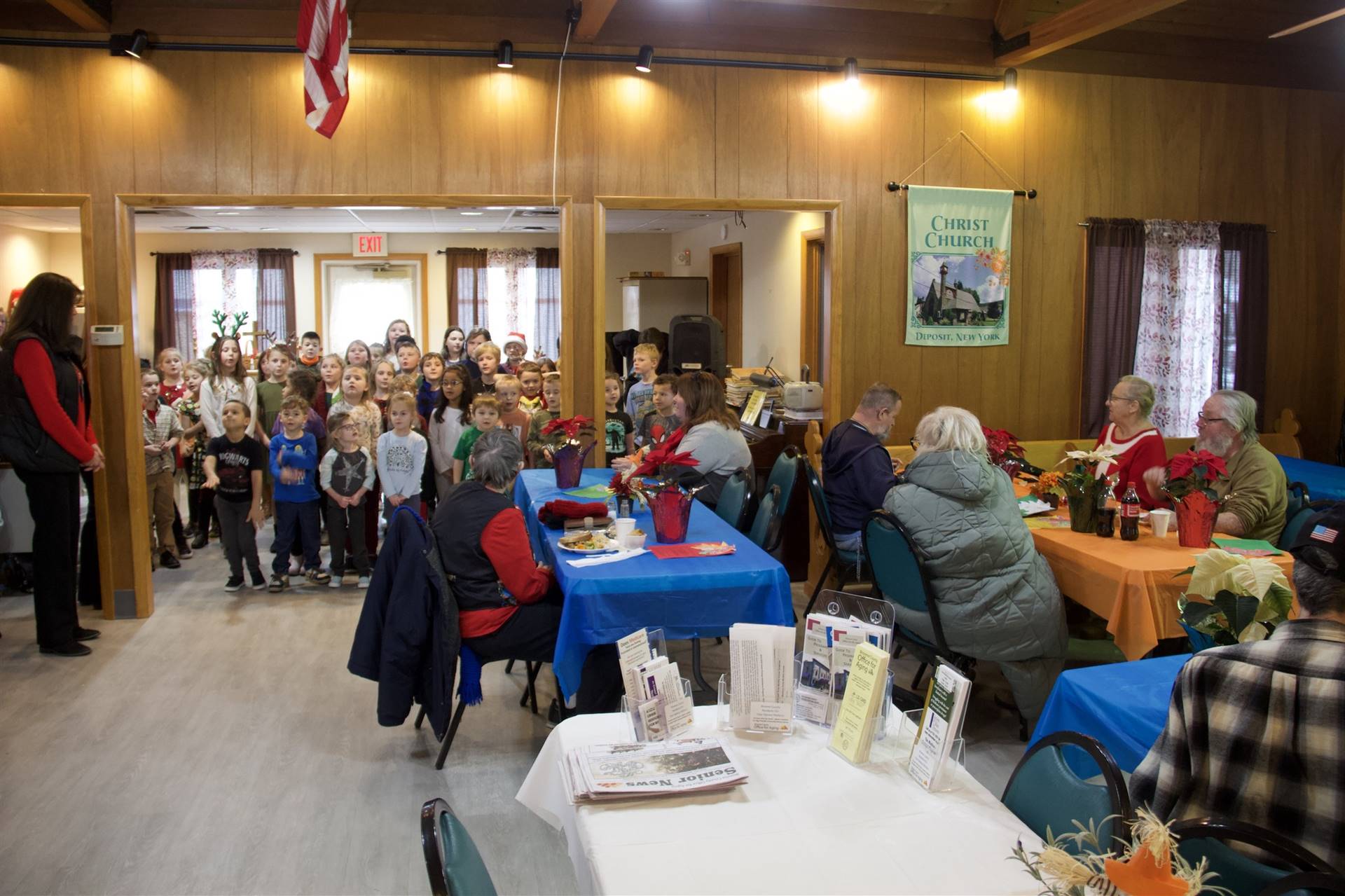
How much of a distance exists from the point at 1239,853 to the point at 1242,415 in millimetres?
3029

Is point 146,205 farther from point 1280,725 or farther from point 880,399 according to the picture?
point 1280,725

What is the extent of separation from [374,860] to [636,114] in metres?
4.03

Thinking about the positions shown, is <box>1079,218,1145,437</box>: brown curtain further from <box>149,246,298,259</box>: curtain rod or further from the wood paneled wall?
<box>149,246,298,259</box>: curtain rod

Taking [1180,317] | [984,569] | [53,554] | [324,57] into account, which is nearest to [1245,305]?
[1180,317]

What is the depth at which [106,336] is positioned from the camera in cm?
523

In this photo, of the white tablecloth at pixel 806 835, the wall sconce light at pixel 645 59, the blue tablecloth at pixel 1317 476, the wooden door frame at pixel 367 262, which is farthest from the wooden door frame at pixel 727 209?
the wooden door frame at pixel 367 262

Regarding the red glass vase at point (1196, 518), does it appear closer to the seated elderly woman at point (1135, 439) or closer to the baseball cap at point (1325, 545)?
the seated elderly woman at point (1135, 439)

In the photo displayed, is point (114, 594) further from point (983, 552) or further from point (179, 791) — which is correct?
point (983, 552)

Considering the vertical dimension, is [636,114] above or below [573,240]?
above

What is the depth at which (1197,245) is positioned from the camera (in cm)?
634

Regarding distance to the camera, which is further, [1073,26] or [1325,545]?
[1073,26]

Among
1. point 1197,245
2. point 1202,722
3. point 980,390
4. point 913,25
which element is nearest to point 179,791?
point 1202,722

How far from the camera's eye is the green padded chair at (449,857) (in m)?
1.42

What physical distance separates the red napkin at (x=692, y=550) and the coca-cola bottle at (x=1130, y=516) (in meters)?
1.52
